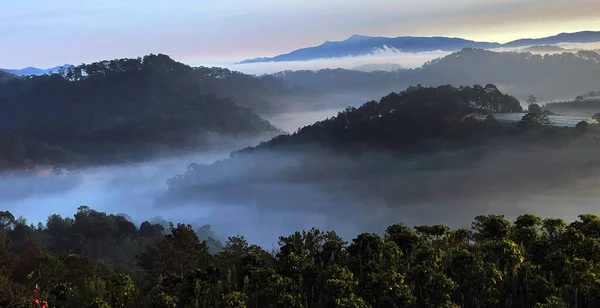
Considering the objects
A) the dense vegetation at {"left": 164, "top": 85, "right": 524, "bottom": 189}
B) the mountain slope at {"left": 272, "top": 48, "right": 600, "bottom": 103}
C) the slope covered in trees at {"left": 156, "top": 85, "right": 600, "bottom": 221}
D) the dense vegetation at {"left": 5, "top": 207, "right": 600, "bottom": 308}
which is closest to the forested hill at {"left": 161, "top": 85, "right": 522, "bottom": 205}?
the dense vegetation at {"left": 164, "top": 85, "right": 524, "bottom": 189}

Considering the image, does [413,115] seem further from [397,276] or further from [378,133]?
[397,276]

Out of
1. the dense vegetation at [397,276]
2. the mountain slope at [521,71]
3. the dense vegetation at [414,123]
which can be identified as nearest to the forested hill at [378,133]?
the dense vegetation at [414,123]

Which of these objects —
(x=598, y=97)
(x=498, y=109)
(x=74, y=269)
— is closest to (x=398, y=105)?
(x=498, y=109)

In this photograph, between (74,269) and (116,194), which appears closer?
(74,269)

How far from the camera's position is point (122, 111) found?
6535 inches

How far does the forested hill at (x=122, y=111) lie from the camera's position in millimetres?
155375

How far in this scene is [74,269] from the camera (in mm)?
15594

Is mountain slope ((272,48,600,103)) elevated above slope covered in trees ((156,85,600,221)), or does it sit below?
above

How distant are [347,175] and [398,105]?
998 inches

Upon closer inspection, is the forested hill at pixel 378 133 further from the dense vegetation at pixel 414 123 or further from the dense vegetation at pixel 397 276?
the dense vegetation at pixel 397 276

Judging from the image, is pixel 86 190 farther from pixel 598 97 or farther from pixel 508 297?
pixel 508 297

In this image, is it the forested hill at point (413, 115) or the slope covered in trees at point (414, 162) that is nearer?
the slope covered in trees at point (414, 162)

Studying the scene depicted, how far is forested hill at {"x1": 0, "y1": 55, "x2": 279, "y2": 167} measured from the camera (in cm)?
15538

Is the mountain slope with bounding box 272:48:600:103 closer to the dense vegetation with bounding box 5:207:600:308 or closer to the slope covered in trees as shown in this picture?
the slope covered in trees
